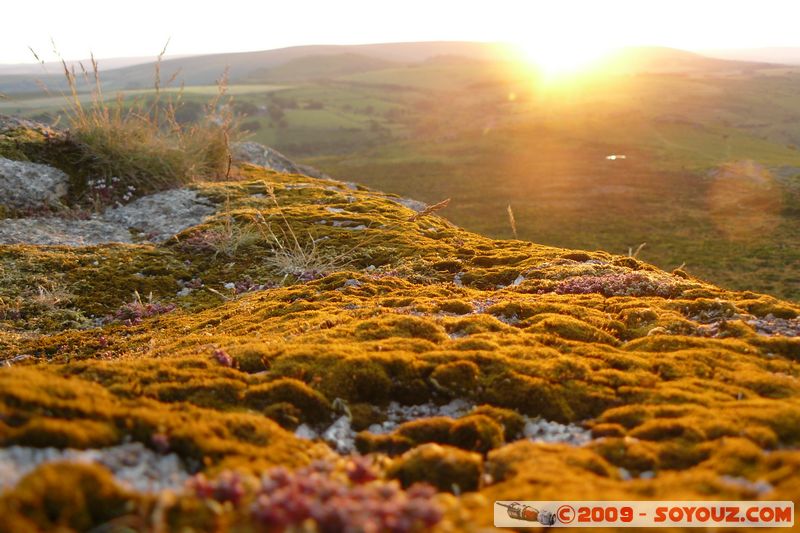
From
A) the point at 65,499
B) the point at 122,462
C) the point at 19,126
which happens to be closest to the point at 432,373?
the point at 122,462

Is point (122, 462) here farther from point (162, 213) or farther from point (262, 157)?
point (262, 157)

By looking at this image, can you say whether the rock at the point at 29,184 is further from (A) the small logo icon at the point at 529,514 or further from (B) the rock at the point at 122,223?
(A) the small logo icon at the point at 529,514

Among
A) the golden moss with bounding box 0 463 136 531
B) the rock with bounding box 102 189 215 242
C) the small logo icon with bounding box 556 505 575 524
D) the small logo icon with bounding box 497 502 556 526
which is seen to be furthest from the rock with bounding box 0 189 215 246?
the small logo icon with bounding box 556 505 575 524

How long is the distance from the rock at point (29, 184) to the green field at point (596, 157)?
403cm

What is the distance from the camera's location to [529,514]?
4512mm

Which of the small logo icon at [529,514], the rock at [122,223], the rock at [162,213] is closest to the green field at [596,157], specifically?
the rock at [162,213]

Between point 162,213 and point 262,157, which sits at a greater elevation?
point 262,157

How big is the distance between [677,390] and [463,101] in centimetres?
16630

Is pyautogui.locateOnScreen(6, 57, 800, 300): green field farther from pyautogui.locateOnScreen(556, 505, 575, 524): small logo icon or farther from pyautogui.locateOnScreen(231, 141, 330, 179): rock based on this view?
pyautogui.locateOnScreen(556, 505, 575, 524): small logo icon

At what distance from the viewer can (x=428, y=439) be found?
6176mm

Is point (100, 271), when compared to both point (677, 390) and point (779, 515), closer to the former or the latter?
point (677, 390)

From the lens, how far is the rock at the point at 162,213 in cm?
1928

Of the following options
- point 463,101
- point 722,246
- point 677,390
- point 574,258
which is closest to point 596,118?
point 463,101

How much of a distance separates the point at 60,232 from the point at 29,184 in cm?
363
